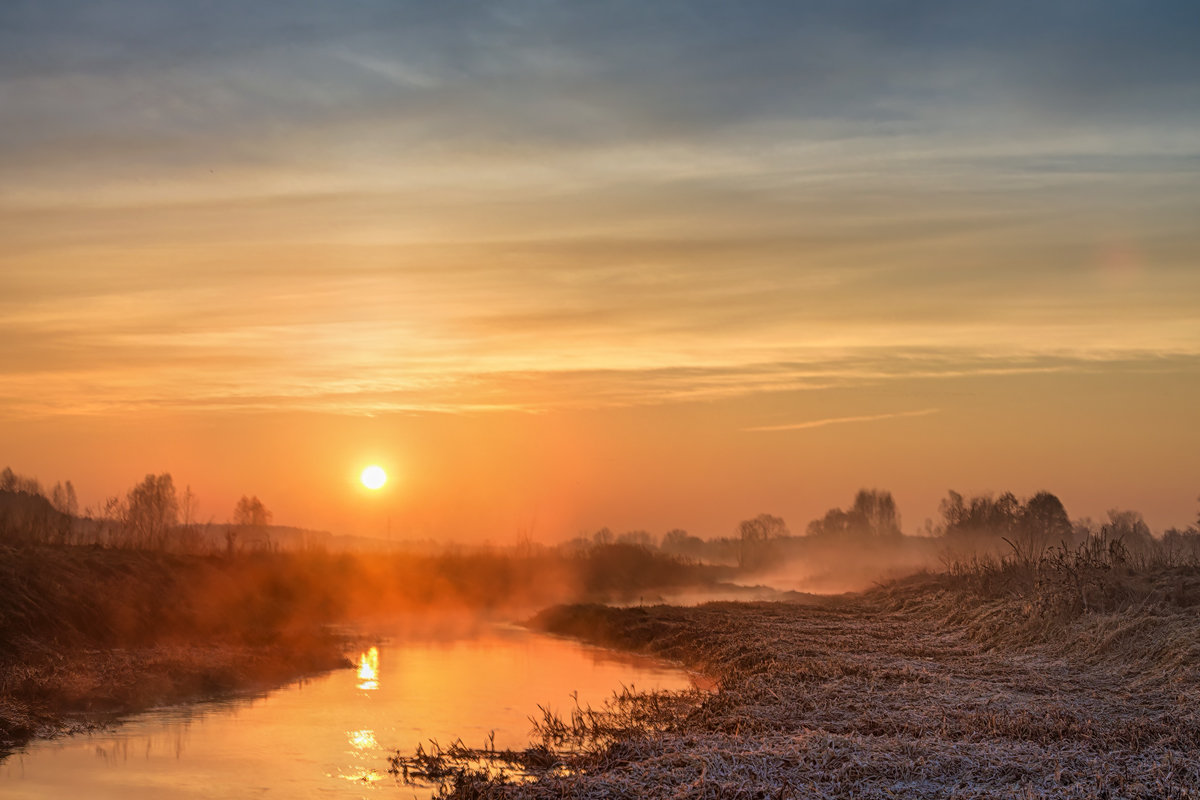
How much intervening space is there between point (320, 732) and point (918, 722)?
34.3 ft

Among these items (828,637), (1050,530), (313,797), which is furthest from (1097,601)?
(1050,530)

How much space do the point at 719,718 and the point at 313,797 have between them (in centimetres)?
622

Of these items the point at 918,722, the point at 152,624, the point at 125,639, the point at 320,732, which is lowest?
the point at 320,732

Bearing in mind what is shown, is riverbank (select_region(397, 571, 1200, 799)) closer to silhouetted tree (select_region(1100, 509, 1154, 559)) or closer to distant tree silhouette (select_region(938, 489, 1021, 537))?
silhouetted tree (select_region(1100, 509, 1154, 559))

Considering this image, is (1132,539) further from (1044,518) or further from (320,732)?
(320,732)

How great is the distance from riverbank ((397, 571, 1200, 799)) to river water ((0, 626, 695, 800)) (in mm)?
1448

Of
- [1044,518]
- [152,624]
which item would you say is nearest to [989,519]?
[1044,518]

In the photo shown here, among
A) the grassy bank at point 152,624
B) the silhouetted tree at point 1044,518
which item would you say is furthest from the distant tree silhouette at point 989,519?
the grassy bank at point 152,624

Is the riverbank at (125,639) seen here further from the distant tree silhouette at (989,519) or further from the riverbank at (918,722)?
the distant tree silhouette at (989,519)

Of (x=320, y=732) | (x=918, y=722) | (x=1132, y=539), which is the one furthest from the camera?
(x=1132, y=539)

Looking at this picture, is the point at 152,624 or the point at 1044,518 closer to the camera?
the point at 152,624

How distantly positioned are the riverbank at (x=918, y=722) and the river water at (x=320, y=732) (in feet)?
4.75

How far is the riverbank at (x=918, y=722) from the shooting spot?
1202 cm

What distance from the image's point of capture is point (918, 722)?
592 inches
